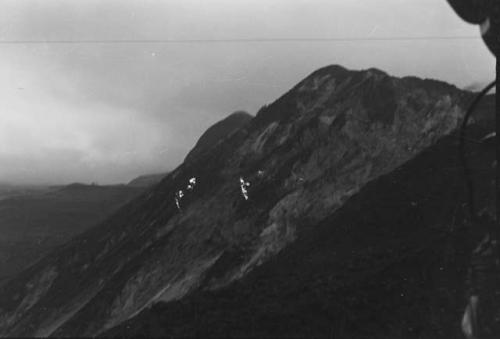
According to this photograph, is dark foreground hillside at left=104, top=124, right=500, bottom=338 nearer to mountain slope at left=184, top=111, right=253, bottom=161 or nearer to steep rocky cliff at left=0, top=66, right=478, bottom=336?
steep rocky cliff at left=0, top=66, right=478, bottom=336

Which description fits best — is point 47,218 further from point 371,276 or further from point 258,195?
point 371,276

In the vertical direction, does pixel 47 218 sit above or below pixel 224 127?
below

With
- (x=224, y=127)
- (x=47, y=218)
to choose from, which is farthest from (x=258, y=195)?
→ (x=47, y=218)

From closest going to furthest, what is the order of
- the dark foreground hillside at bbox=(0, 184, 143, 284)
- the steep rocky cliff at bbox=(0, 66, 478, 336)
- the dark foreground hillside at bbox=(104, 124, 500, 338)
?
the dark foreground hillside at bbox=(104, 124, 500, 338)
the steep rocky cliff at bbox=(0, 66, 478, 336)
the dark foreground hillside at bbox=(0, 184, 143, 284)

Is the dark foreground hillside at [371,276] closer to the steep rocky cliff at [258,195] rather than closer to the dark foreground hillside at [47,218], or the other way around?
the steep rocky cliff at [258,195]

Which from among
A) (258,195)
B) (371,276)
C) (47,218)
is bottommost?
(47,218)

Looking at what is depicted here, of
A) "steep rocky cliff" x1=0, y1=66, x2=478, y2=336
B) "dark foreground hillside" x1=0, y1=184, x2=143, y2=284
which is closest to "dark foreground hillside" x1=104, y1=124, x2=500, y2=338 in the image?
"steep rocky cliff" x1=0, y1=66, x2=478, y2=336
